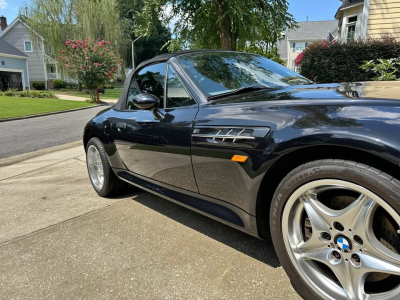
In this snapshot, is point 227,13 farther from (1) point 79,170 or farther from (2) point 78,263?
(2) point 78,263

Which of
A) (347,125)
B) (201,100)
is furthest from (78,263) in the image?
(347,125)

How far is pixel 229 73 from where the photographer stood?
104 inches

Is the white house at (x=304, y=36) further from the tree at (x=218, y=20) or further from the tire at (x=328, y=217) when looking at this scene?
the tire at (x=328, y=217)

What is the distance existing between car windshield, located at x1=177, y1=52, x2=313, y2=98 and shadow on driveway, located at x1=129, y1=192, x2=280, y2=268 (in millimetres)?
1194

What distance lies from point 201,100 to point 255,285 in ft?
4.36

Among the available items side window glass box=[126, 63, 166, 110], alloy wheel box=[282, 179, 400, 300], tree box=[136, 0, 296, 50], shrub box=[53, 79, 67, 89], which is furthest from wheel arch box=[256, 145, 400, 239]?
shrub box=[53, 79, 67, 89]

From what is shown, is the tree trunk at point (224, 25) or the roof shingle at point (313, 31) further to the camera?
the roof shingle at point (313, 31)

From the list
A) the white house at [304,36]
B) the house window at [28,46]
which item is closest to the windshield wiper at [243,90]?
the house window at [28,46]

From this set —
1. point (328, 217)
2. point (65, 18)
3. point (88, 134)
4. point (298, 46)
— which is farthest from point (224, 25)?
point (298, 46)

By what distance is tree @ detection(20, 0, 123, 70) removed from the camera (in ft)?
92.7

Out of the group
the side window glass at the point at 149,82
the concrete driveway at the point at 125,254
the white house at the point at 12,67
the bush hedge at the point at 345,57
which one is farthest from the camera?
the white house at the point at 12,67

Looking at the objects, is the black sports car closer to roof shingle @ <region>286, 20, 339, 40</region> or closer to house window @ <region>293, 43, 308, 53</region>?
roof shingle @ <region>286, 20, 339, 40</region>

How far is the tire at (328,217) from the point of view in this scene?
1.37 meters

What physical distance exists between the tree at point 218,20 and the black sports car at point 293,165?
7106 millimetres
